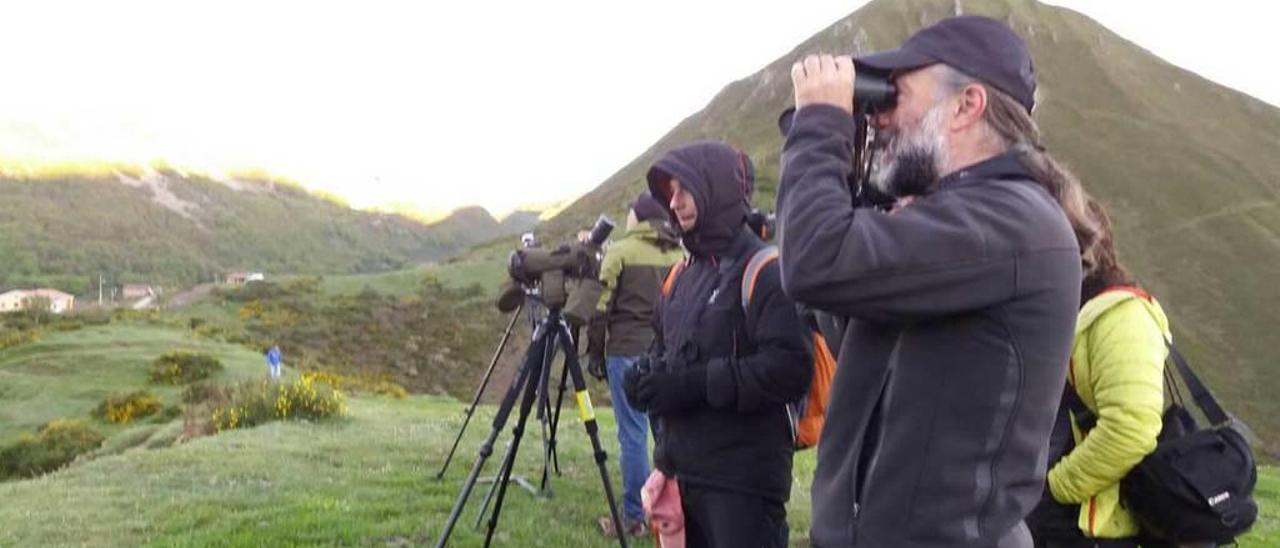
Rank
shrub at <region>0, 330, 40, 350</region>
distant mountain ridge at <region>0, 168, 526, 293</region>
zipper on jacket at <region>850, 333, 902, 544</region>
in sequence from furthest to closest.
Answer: distant mountain ridge at <region>0, 168, 526, 293</region> < shrub at <region>0, 330, 40, 350</region> < zipper on jacket at <region>850, 333, 902, 544</region>

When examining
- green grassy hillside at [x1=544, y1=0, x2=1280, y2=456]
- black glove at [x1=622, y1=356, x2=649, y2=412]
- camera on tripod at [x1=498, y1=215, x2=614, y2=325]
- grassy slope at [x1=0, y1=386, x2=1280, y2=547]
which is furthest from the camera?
green grassy hillside at [x1=544, y1=0, x2=1280, y2=456]

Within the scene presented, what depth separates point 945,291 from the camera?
1.75m

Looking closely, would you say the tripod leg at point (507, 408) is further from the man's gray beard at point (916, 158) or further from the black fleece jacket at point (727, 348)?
the man's gray beard at point (916, 158)

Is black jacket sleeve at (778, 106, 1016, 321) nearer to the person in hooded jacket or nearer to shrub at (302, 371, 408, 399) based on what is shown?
the person in hooded jacket

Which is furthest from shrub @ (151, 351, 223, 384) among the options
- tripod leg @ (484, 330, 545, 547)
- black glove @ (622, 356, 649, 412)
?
black glove @ (622, 356, 649, 412)

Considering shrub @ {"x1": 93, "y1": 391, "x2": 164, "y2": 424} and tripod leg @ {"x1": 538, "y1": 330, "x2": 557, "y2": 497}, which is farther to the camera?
shrub @ {"x1": 93, "y1": 391, "x2": 164, "y2": 424}

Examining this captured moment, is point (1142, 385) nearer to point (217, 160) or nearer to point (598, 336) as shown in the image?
point (598, 336)

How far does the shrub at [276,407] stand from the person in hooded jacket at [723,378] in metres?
9.39

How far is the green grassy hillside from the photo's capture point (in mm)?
43406

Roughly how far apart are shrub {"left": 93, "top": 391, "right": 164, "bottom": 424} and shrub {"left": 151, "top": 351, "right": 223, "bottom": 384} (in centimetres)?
186

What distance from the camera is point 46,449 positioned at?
14055mm

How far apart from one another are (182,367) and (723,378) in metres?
18.5

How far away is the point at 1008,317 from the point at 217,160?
18240cm

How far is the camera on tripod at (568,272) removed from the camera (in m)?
5.04
